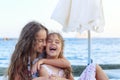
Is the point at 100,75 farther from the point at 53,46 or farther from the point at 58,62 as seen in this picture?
the point at 53,46

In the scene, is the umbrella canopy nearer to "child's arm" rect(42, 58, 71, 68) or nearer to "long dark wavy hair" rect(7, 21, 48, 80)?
"child's arm" rect(42, 58, 71, 68)

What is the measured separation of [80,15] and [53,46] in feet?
3.27

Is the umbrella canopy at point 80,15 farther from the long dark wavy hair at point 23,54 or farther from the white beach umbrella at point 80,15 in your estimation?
the long dark wavy hair at point 23,54

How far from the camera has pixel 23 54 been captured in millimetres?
3033

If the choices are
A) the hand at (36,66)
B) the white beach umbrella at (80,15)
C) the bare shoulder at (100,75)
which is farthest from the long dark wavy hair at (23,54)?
the white beach umbrella at (80,15)

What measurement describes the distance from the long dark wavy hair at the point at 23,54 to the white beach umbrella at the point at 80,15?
101 centimetres

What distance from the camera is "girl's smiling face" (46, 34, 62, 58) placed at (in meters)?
3.16

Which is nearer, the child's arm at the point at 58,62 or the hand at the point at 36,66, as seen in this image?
the hand at the point at 36,66

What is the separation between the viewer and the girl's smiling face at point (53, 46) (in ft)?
10.4

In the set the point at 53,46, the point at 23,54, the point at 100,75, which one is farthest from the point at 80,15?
the point at 23,54

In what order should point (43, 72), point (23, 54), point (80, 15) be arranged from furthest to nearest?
1. point (80, 15)
2. point (43, 72)
3. point (23, 54)

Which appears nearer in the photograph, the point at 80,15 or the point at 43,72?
the point at 43,72

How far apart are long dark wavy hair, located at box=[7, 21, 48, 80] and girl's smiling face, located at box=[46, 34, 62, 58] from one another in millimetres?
167

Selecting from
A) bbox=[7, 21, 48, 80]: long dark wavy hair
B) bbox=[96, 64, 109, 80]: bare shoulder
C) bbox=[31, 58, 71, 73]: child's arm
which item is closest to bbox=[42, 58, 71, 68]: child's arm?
bbox=[31, 58, 71, 73]: child's arm
